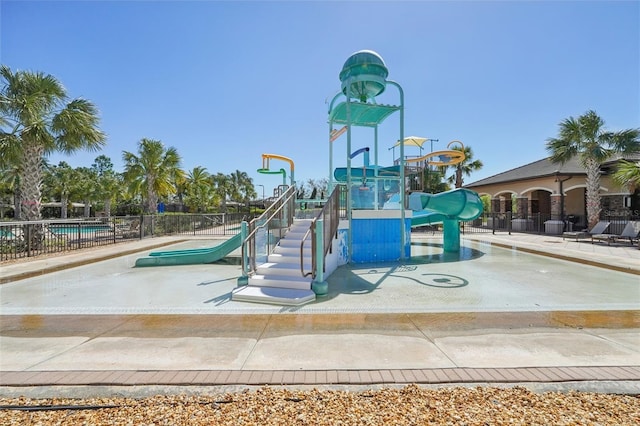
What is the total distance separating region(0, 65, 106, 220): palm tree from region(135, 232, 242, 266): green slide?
792cm

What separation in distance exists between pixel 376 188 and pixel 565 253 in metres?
8.15

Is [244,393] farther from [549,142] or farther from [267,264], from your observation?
[549,142]

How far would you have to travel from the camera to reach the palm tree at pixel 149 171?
23.3m

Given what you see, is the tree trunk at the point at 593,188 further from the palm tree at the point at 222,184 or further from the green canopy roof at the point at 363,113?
the palm tree at the point at 222,184

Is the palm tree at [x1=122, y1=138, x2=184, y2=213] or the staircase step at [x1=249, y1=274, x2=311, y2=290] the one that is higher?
the palm tree at [x1=122, y1=138, x2=184, y2=213]

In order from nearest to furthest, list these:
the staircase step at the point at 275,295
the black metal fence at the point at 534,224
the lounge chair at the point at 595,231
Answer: the staircase step at the point at 275,295 → the lounge chair at the point at 595,231 → the black metal fence at the point at 534,224

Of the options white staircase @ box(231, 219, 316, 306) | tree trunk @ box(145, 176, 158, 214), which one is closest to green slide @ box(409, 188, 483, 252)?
white staircase @ box(231, 219, 316, 306)

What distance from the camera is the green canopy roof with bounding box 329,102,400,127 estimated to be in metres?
10.2

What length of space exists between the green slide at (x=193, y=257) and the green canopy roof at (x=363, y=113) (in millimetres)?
5358

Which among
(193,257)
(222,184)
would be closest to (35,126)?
(193,257)

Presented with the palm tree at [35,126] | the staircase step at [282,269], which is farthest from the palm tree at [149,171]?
the staircase step at [282,269]

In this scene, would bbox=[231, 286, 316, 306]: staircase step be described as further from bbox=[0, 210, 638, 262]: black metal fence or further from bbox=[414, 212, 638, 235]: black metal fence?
bbox=[414, 212, 638, 235]: black metal fence

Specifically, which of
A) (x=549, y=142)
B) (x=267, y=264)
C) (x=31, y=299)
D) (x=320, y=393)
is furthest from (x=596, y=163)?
(x=31, y=299)

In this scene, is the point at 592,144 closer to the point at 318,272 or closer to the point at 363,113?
the point at 363,113
